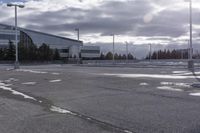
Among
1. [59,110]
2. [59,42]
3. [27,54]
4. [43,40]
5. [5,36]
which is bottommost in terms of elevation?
[59,110]

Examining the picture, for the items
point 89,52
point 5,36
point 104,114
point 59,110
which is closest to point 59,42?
point 89,52

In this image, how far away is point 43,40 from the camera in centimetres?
15700

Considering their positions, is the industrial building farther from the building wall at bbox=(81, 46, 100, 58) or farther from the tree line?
the tree line

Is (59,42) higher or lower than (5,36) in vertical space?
lower

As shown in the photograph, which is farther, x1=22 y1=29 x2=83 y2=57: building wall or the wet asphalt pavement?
x1=22 y1=29 x2=83 y2=57: building wall

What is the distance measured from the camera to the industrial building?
461 ft

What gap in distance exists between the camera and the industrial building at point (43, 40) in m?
141

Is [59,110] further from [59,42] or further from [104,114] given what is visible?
[59,42]

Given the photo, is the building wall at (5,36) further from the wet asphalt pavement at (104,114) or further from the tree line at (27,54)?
the wet asphalt pavement at (104,114)

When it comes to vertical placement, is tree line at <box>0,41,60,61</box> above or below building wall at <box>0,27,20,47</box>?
below

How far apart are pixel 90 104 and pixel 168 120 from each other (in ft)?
13.0

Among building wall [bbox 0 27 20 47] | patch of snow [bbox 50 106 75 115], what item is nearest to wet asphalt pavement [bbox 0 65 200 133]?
patch of snow [bbox 50 106 75 115]

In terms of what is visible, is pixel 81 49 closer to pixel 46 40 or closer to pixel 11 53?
pixel 46 40

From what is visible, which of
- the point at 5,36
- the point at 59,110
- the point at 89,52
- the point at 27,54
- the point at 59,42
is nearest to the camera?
the point at 59,110
